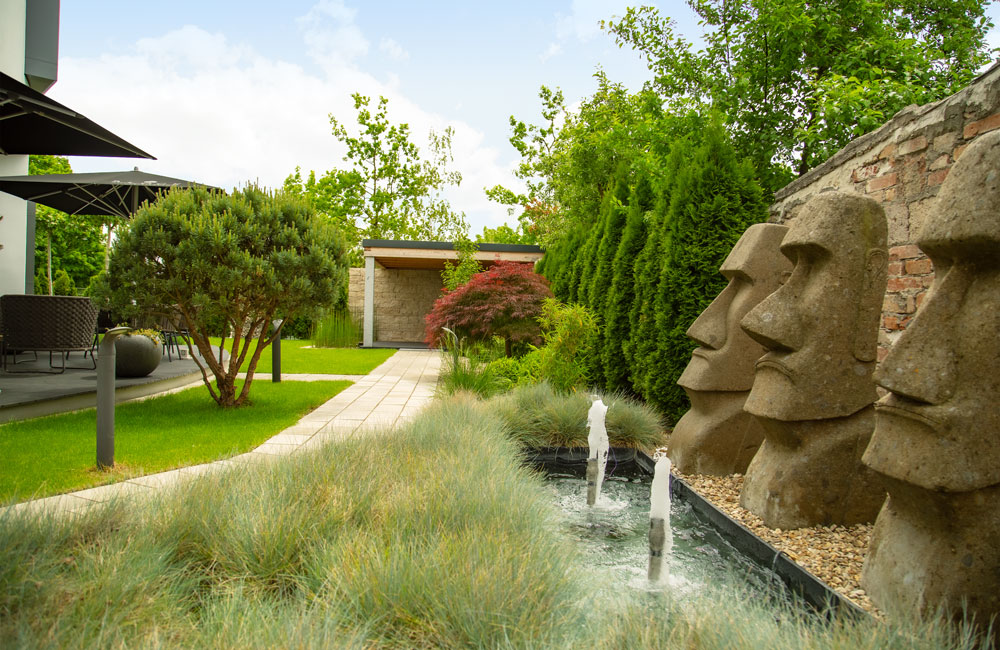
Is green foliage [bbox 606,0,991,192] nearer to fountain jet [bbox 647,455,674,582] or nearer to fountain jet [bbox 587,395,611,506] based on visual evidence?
fountain jet [bbox 587,395,611,506]

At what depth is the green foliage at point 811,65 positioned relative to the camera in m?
8.13

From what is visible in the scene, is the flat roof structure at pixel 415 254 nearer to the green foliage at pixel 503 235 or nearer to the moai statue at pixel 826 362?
the green foliage at pixel 503 235

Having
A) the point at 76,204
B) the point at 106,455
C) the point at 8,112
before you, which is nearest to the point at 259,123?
the point at 76,204

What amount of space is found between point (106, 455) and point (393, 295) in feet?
53.6

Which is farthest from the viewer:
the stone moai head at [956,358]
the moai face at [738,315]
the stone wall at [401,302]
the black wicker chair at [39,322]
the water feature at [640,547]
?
the stone wall at [401,302]

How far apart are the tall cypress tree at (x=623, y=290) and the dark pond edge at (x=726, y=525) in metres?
2.09

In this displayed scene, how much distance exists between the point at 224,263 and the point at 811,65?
9.16 metres

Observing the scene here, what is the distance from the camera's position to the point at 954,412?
196cm

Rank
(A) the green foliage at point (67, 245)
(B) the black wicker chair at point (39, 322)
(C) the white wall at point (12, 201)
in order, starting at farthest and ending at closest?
(A) the green foliage at point (67, 245) → (C) the white wall at point (12, 201) → (B) the black wicker chair at point (39, 322)

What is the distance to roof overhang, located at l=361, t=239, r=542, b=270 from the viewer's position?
16453 mm

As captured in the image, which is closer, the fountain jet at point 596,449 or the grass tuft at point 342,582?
the grass tuft at point 342,582

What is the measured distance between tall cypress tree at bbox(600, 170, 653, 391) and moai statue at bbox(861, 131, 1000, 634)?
4811 millimetres

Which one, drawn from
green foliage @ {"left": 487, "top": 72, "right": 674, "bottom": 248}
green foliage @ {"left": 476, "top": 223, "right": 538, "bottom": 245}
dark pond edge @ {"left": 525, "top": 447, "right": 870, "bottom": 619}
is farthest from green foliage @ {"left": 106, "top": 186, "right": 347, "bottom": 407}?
green foliage @ {"left": 476, "top": 223, "right": 538, "bottom": 245}

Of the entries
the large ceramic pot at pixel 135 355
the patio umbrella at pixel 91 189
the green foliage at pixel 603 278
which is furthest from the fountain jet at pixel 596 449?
the patio umbrella at pixel 91 189
